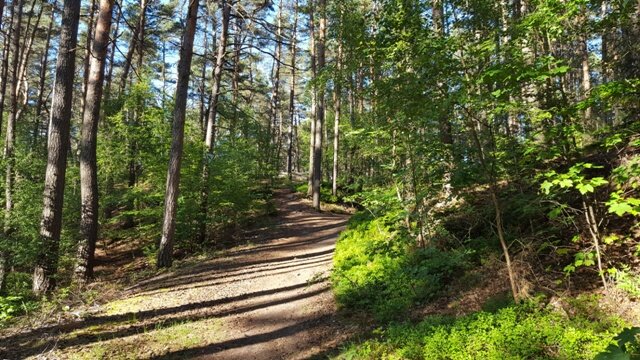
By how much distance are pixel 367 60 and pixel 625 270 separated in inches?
186

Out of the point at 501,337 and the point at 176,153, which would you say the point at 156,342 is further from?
the point at 176,153

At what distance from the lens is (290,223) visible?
1540cm

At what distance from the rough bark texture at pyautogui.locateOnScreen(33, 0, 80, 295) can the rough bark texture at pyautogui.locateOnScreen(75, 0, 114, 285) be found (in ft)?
1.86

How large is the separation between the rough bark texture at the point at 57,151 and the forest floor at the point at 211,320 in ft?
5.93

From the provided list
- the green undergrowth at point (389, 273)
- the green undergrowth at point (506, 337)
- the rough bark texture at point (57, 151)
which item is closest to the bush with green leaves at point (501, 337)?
the green undergrowth at point (506, 337)

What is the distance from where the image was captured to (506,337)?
152 inches

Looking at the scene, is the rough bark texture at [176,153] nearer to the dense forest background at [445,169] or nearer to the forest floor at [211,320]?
the dense forest background at [445,169]

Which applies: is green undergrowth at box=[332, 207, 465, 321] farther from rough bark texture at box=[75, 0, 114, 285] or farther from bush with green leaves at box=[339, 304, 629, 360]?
rough bark texture at box=[75, 0, 114, 285]

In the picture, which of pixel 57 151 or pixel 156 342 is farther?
pixel 57 151

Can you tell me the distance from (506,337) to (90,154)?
30.3 ft

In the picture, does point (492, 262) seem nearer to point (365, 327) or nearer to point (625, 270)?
point (625, 270)

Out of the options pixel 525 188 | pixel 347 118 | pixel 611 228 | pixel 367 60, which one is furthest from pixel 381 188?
pixel 347 118

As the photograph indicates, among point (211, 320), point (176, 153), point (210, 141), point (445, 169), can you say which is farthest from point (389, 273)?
point (210, 141)

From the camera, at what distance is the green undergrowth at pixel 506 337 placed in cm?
357
